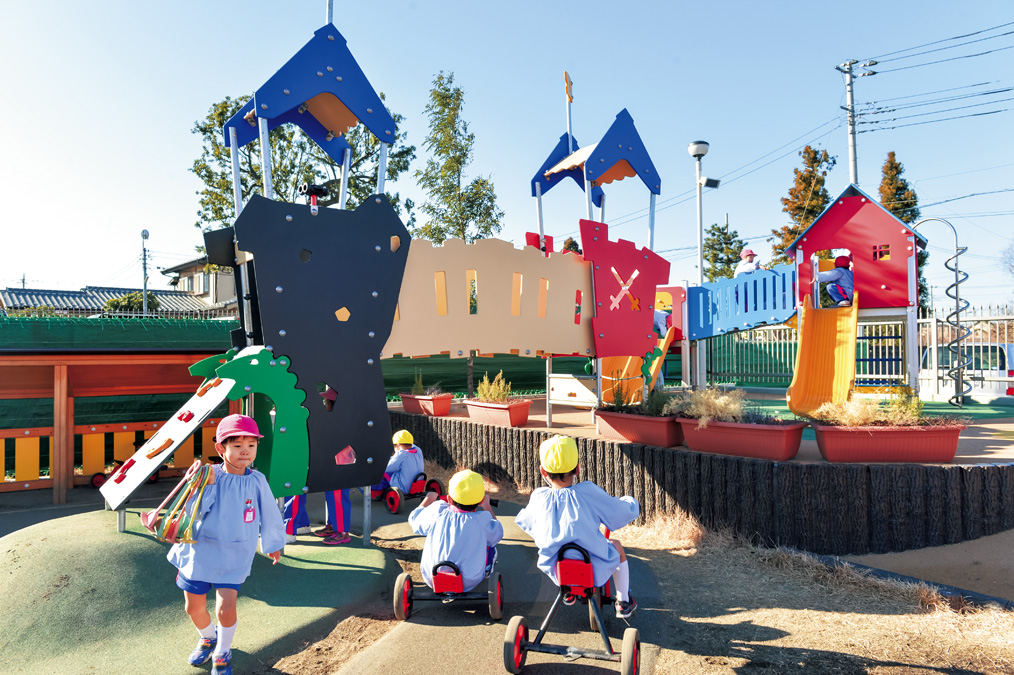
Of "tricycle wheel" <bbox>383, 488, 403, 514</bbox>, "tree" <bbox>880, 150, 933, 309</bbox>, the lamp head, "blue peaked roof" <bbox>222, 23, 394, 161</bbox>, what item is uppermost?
"tree" <bbox>880, 150, 933, 309</bbox>

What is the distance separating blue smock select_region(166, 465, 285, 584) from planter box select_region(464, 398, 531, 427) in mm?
4845

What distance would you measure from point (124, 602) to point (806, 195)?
26178mm

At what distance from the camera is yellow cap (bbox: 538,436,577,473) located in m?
3.49

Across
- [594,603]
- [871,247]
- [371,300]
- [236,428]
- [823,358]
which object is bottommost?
[594,603]

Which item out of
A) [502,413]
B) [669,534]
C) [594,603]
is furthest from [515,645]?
[502,413]

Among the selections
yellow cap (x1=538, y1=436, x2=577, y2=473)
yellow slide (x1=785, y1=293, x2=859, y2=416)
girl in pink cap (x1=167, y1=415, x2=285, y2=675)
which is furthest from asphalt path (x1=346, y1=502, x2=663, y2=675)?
yellow slide (x1=785, y1=293, x2=859, y2=416)

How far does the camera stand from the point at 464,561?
3.83 metres

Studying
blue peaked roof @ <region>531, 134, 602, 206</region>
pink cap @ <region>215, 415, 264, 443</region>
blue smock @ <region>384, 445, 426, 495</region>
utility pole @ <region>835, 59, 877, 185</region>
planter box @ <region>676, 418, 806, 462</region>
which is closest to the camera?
pink cap @ <region>215, 415, 264, 443</region>

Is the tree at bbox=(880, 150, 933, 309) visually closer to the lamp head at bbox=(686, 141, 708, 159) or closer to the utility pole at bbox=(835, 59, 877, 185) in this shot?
the utility pole at bbox=(835, 59, 877, 185)

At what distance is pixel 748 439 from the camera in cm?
529

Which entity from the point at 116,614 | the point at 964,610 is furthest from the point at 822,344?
the point at 116,614

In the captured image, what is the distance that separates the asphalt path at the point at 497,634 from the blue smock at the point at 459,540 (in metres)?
0.27

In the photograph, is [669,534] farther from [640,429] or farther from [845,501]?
[845,501]

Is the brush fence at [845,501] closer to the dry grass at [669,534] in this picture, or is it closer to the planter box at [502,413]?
the dry grass at [669,534]
